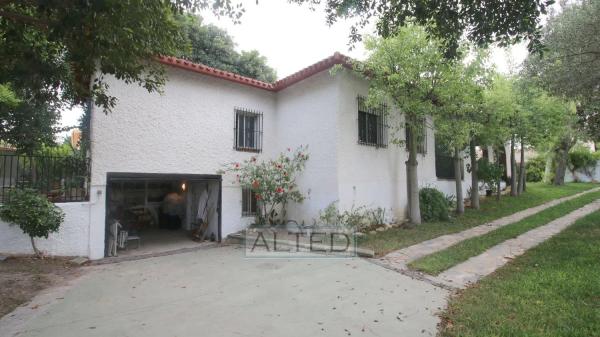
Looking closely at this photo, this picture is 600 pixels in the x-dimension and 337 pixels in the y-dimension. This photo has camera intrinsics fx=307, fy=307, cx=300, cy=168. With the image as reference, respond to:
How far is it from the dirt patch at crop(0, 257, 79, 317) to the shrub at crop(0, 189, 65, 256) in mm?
562

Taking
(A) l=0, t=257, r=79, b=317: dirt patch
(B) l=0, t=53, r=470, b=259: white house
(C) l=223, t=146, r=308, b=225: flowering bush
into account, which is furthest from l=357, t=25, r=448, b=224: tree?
(A) l=0, t=257, r=79, b=317: dirt patch

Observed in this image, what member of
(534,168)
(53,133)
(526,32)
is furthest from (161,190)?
(534,168)

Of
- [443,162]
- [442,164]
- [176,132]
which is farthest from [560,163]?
[176,132]

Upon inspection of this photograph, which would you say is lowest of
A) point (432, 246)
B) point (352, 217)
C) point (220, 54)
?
point (432, 246)

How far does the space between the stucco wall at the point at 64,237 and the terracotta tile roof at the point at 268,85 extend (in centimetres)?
398

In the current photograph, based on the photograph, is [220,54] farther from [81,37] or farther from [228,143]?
[81,37]

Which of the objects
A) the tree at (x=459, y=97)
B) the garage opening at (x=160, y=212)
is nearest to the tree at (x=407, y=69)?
the tree at (x=459, y=97)

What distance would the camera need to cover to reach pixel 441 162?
1299cm

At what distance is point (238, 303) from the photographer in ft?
14.1

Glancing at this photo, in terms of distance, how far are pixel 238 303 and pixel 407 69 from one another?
260 inches

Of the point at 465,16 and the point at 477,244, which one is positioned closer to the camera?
the point at 465,16

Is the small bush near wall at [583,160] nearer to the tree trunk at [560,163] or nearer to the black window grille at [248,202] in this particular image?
the tree trunk at [560,163]

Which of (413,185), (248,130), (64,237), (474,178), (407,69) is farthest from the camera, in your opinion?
(474,178)

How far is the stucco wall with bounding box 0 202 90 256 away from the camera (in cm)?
624
